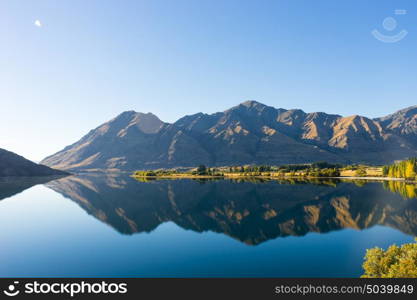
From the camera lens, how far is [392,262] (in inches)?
1268

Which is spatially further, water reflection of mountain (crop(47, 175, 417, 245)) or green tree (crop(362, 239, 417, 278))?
water reflection of mountain (crop(47, 175, 417, 245))

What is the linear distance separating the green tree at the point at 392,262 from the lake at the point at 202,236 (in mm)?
12691

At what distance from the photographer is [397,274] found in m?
28.5

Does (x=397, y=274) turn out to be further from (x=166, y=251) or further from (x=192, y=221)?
(x=192, y=221)

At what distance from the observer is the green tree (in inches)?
1130

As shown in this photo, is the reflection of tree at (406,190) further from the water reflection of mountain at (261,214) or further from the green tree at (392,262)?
the green tree at (392,262)

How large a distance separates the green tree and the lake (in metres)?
12.7

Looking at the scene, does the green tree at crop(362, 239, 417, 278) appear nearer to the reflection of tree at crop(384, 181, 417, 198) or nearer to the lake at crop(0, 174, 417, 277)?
the lake at crop(0, 174, 417, 277)

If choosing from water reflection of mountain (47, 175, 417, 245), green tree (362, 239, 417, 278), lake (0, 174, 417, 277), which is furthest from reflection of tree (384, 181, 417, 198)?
green tree (362, 239, 417, 278)

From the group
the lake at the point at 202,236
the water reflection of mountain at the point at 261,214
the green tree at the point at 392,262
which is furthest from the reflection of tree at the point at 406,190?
the green tree at the point at 392,262

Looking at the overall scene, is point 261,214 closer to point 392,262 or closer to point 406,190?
point 392,262

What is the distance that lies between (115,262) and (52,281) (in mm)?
34705

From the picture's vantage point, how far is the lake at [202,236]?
48.8 metres

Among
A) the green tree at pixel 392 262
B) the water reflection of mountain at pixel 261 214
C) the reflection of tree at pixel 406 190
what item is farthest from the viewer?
the reflection of tree at pixel 406 190
